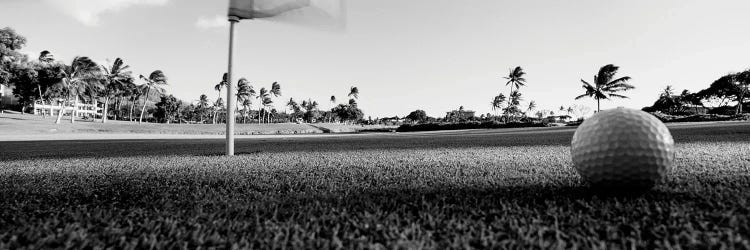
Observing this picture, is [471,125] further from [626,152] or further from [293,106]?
[293,106]

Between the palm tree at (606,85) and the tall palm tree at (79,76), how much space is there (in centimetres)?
6499

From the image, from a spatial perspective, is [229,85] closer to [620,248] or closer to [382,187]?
[382,187]

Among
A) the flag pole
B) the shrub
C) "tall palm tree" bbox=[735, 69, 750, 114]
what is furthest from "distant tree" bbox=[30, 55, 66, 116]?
"tall palm tree" bbox=[735, 69, 750, 114]

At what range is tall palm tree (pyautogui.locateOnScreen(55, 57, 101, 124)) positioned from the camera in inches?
1606

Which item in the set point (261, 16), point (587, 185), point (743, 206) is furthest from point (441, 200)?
point (261, 16)

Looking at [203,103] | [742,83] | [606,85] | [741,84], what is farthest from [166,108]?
[741,84]

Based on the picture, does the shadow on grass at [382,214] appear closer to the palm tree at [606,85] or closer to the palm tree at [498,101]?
the palm tree at [606,85]

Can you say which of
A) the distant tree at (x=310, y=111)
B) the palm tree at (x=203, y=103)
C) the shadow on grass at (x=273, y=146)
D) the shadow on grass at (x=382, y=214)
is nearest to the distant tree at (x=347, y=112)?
the distant tree at (x=310, y=111)

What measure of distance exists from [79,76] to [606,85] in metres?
69.8

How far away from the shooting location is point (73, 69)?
4122cm

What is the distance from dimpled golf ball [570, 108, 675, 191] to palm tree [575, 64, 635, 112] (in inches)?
2314

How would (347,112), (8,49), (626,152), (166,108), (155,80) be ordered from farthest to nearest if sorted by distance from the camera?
(347,112), (166,108), (155,80), (8,49), (626,152)

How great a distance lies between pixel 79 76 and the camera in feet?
139

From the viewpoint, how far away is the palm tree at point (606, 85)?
5347 centimetres
